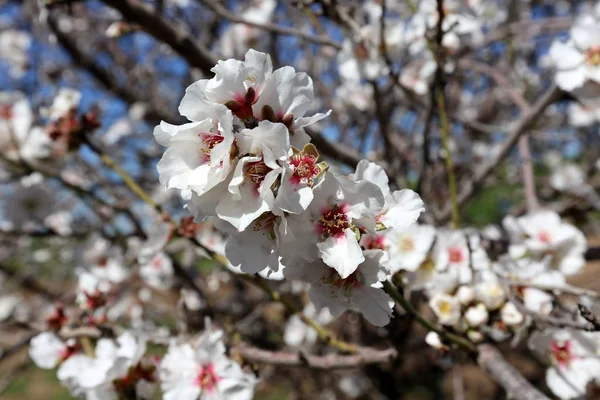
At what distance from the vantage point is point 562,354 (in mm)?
1375

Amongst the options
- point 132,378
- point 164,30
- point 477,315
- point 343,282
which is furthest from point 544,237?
point 164,30

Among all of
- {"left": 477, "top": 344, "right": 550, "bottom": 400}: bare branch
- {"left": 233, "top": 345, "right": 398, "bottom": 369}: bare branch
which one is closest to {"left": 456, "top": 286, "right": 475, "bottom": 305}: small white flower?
{"left": 477, "top": 344, "right": 550, "bottom": 400}: bare branch

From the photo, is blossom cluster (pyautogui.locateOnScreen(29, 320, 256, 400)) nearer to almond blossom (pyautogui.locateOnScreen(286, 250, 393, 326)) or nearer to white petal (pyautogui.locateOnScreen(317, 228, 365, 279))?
Answer: almond blossom (pyautogui.locateOnScreen(286, 250, 393, 326))

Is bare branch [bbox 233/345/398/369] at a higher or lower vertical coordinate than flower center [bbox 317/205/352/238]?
lower

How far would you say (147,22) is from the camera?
5.74 feet

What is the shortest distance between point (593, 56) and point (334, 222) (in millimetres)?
1379

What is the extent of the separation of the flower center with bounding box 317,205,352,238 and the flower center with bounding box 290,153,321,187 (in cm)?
7

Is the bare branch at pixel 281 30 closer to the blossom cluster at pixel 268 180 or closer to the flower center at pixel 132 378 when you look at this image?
the blossom cluster at pixel 268 180

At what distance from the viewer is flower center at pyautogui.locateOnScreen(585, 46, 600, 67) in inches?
62.5

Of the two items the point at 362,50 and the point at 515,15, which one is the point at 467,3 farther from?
the point at 515,15

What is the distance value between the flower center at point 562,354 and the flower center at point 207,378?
3.23 feet

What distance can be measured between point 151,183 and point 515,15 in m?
3.13

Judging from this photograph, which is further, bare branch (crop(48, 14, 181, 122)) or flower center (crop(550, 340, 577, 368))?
bare branch (crop(48, 14, 181, 122))

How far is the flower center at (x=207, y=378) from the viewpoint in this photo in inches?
51.8
